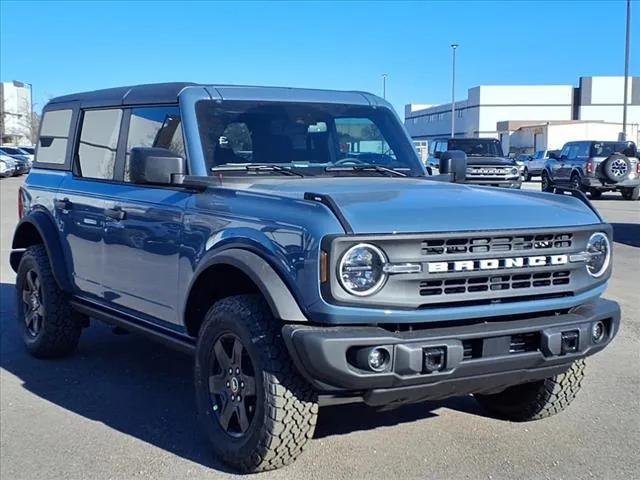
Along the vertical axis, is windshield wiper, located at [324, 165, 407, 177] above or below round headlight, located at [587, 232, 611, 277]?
above

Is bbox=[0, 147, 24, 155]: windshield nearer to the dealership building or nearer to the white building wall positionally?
the white building wall

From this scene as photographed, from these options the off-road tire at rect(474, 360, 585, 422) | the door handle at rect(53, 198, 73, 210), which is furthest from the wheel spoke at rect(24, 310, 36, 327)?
the off-road tire at rect(474, 360, 585, 422)

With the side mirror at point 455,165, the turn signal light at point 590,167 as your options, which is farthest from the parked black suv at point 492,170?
the side mirror at point 455,165

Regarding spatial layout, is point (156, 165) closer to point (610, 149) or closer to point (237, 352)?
point (237, 352)

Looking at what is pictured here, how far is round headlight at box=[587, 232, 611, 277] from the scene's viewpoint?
167 inches

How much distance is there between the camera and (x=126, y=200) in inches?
206

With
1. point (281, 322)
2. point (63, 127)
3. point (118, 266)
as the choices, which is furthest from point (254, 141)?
point (63, 127)

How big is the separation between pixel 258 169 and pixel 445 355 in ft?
6.10

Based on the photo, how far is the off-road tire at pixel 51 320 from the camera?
626 cm

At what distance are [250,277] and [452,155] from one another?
2.58 meters

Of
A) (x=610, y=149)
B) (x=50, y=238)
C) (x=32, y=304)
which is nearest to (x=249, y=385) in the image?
(x=50, y=238)

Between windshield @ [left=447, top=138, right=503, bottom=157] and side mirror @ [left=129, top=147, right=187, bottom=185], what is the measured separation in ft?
58.5

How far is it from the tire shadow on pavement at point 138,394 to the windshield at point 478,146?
16.0 meters

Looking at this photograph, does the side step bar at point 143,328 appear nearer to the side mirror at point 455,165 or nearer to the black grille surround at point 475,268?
the black grille surround at point 475,268
